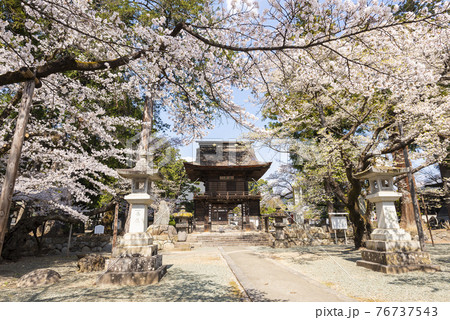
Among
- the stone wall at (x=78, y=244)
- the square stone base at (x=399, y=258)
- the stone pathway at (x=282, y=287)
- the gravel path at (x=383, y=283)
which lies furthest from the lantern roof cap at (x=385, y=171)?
the stone wall at (x=78, y=244)

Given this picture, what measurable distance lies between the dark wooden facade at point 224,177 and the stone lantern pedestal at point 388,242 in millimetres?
14288

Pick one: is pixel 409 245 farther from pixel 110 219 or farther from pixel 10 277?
pixel 110 219

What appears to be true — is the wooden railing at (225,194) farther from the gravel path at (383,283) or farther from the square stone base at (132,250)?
the square stone base at (132,250)

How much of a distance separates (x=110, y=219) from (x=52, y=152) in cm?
1207

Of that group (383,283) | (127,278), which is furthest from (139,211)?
(383,283)

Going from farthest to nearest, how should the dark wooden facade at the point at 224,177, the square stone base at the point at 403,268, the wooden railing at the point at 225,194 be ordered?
the dark wooden facade at the point at 224,177, the wooden railing at the point at 225,194, the square stone base at the point at 403,268

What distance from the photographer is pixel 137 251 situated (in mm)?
5484

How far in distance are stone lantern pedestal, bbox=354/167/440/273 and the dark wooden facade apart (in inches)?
563

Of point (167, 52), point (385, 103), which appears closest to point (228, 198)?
point (385, 103)

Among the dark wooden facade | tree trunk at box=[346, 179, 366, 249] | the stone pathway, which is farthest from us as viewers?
the dark wooden facade

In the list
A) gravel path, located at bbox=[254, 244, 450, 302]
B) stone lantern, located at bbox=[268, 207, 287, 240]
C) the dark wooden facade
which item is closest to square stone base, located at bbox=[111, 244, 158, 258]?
gravel path, located at bbox=[254, 244, 450, 302]

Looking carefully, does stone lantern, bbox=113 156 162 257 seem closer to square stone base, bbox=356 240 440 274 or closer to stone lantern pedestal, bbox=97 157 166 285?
stone lantern pedestal, bbox=97 157 166 285

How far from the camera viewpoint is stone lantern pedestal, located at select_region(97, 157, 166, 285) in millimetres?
5004

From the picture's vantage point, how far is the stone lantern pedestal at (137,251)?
5004 mm
